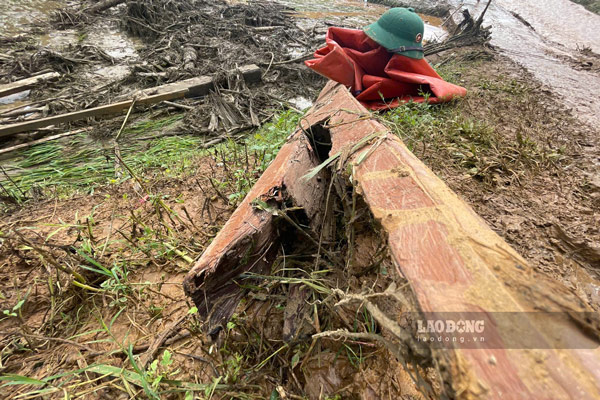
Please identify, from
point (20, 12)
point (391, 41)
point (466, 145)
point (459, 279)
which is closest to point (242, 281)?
point (459, 279)

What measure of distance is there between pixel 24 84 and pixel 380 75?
18.8ft

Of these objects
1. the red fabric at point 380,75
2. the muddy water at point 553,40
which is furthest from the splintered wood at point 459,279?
the muddy water at point 553,40

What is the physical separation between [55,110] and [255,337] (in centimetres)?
510

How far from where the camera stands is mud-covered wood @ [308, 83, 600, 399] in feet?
1.75

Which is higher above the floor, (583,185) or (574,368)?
(574,368)

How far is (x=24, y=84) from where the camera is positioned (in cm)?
462

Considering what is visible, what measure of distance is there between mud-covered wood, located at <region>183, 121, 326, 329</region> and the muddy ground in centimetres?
10

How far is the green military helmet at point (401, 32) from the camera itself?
294 cm

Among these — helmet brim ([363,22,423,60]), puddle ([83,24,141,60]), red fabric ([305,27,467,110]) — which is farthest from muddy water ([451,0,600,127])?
puddle ([83,24,141,60])

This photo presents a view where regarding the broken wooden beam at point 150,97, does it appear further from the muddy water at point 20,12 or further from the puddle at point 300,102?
the muddy water at point 20,12

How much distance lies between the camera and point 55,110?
4.30 m

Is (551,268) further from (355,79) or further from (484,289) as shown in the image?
(355,79)

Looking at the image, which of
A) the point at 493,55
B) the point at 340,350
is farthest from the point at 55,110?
the point at 493,55

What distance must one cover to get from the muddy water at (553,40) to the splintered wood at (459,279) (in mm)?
3408
